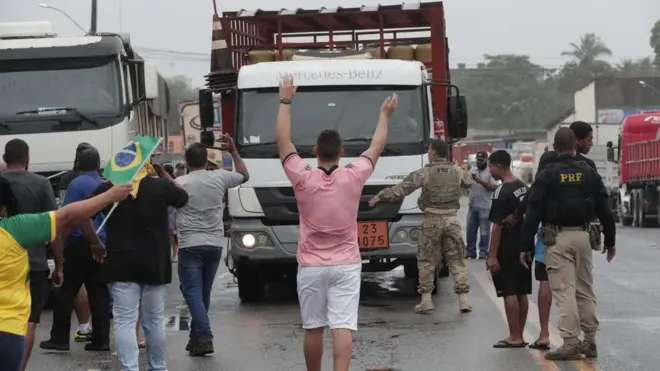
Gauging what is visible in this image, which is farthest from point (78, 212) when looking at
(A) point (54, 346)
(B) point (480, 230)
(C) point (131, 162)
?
(B) point (480, 230)

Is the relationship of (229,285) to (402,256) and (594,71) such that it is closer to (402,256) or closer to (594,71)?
(402,256)

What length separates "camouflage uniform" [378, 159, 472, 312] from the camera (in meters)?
12.9

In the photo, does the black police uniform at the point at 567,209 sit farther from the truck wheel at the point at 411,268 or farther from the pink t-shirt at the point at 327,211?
the truck wheel at the point at 411,268

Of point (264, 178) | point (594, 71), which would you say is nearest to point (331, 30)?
point (264, 178)

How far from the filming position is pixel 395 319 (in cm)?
1260

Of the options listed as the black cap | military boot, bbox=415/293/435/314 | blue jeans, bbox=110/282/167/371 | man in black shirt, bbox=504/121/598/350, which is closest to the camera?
blue jeans, bbox=110/282/167/371

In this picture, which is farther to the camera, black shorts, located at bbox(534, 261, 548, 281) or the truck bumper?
the truck bumper

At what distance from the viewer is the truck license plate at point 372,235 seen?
13.4 meters

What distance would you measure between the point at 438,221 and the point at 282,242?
66.1 inches

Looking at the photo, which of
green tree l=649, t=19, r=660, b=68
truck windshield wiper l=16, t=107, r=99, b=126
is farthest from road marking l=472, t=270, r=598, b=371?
green tree l=649, t=19, r=660, b=68

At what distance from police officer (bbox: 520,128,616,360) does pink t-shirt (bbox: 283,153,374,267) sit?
90.6 inches

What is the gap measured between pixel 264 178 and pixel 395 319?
209cm

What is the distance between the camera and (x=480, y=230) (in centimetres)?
2008

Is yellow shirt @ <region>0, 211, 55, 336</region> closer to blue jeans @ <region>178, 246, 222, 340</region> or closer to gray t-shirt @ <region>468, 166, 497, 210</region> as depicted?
blue jeans @ <region>178, 246, 222, 340</region>
